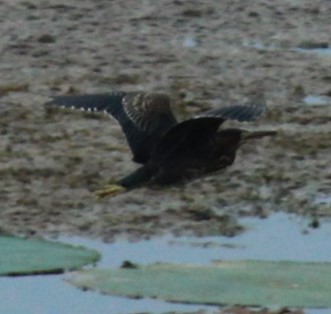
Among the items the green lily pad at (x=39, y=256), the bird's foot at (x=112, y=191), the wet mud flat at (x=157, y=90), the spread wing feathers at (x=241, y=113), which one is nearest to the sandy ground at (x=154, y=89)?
the wet mud flat at (x=157, y=90)

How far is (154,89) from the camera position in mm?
11562

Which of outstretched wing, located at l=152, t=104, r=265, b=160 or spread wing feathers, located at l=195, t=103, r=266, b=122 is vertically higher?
spread wing feathers, located at l=195, t=103, r=266, b=122

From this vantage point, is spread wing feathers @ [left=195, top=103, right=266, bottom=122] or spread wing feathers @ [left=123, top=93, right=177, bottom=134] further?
spread wing feathers @ [left=123, top=93, right=177, bottom=134]

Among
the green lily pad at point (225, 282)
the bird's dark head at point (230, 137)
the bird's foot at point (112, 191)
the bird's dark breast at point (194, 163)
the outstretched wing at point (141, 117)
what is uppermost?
the outstretched wing at point (141, 117)

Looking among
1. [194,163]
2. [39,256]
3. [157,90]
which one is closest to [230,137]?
[194,163]

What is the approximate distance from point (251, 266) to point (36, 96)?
386 cm

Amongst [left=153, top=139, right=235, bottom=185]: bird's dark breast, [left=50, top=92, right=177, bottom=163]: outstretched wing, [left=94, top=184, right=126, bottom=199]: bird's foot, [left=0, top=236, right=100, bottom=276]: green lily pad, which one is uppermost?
[left=50, top=92, right=177, bottom=163]: outstretched wing

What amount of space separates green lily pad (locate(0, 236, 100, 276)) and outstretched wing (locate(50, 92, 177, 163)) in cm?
69

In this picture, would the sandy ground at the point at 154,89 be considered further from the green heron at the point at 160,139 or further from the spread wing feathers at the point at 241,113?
the spread wing feathers at the point at 241,113

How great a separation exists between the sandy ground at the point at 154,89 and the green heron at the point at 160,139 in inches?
9.7

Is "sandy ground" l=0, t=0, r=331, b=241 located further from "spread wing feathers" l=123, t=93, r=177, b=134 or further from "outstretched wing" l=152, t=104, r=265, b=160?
"spread wing feathers" l=123, t=93, r=177, b=134

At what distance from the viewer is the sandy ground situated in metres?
9.01

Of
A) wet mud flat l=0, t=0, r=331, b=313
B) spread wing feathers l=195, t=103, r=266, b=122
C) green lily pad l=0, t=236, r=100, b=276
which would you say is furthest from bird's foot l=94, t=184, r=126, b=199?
spread wing feathers l=195, t=103, r=266, b=122

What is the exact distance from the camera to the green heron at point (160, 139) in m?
8.54
